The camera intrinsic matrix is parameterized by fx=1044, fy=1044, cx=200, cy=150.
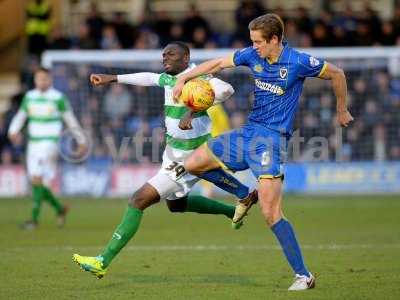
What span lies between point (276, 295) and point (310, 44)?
47.2ft

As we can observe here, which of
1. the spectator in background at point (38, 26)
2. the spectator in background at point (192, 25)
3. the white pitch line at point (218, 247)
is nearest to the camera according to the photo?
the white pitch line at point (218, 247)

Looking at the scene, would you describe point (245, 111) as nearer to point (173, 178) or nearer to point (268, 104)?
point (173, 178)

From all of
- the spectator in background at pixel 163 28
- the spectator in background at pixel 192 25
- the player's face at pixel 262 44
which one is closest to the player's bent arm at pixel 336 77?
the player's face at pixel 262 44

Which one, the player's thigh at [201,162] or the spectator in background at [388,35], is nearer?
the player's thigh at [201,162]

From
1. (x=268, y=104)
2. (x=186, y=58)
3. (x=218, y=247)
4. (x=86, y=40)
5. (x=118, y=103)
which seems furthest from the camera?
(x=86, y=40)

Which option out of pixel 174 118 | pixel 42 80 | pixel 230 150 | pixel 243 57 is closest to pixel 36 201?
pixel 42 80

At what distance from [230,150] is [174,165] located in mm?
1023

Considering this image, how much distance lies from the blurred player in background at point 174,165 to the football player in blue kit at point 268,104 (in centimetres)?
44

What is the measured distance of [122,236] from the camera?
944 cm

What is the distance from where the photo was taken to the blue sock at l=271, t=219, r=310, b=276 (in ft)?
28.8

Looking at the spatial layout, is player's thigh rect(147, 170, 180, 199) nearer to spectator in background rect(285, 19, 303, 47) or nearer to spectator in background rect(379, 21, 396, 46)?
spectator in background rect(285, 19, 303, 47)

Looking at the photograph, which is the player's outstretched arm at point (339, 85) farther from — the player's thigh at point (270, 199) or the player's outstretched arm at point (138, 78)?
the player's outstretched arm at point (138, 78)

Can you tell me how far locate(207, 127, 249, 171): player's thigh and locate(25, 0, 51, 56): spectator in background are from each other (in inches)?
591

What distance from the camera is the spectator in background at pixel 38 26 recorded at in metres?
23.5
